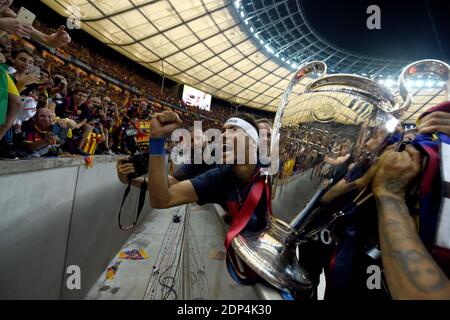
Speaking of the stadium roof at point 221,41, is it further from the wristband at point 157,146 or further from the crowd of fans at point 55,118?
the wristband at point 157,146

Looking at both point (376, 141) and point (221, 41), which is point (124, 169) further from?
point (221, 41)

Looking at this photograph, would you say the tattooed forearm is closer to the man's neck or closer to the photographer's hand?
the man's neck

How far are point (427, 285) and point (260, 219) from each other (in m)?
0.43

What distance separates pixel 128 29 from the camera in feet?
38.8

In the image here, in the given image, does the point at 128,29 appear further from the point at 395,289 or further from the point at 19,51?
the point at 395,289

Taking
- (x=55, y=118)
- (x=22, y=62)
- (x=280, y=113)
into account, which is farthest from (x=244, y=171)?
(x=55, y=118)

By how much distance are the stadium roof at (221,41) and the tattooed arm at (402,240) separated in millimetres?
11766

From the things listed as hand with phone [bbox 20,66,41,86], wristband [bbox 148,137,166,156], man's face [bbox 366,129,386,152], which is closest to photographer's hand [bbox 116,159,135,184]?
wristband [bbox 148,137,166,156]

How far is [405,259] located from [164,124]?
28.8 inches

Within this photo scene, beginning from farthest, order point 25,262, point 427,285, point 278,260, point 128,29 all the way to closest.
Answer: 1. point 128,29
2. point 25,262
3. point 278,260
4. point 427,285

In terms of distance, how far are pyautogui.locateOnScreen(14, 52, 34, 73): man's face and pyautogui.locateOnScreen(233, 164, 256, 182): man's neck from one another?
2212 mm

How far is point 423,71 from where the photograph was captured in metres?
0.71

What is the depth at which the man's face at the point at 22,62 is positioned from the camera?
200cm

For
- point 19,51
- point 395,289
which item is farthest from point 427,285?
point 19,51
